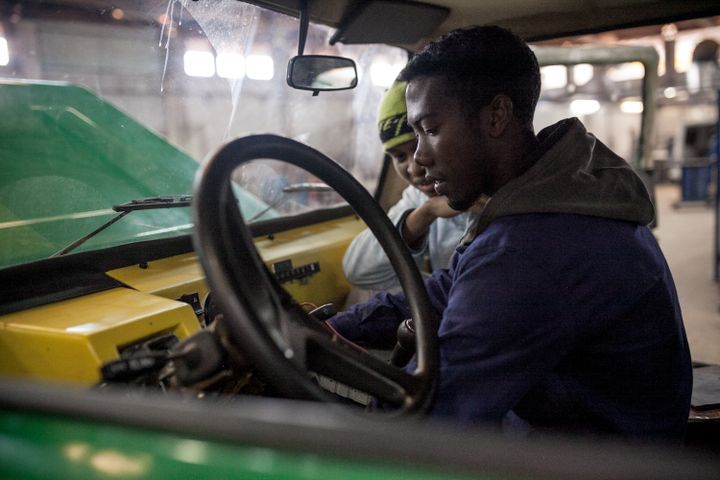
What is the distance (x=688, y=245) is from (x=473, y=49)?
26.8ft

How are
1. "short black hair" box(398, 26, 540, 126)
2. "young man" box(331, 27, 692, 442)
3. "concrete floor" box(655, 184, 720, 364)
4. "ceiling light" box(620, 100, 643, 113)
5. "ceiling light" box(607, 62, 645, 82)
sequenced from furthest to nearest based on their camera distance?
"ceiling light" box(620, 100, 643, 113) < "ceiling light" box(607, 62, 645, 82) < "concrete floor" box(655, 184, 720, 364) < "short black hair" box(398, 26, 540, 126) < "young man" box(331, 27, 692, 442)

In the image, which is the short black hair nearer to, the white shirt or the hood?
the hood

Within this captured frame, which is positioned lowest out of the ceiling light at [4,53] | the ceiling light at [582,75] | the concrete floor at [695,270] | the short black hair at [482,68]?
the concrete floor at [695,270]

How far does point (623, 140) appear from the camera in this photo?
19953mm

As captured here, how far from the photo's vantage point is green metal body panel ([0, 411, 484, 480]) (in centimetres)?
65

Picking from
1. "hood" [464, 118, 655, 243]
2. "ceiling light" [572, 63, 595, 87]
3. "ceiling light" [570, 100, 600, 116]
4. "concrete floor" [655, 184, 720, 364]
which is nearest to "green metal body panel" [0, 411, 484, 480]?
"hood" [464, 118, 655, 243]

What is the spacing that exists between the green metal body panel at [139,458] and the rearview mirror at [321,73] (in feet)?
5.19

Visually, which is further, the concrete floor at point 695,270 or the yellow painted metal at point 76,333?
the concrete floor at point 695,270

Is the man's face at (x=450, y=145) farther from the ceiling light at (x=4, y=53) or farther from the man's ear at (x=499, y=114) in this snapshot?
the ceiling light at (x=4, y=53)

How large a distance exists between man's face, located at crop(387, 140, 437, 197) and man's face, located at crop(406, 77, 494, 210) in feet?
2.63

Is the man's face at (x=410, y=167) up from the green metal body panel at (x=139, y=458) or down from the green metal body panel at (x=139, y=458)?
up

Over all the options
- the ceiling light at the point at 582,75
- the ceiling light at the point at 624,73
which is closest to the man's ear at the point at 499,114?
the ceiling light at the point at 582,75

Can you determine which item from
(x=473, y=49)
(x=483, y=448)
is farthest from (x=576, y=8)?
(x=483, y=448)

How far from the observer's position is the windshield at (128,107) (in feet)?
5.75
